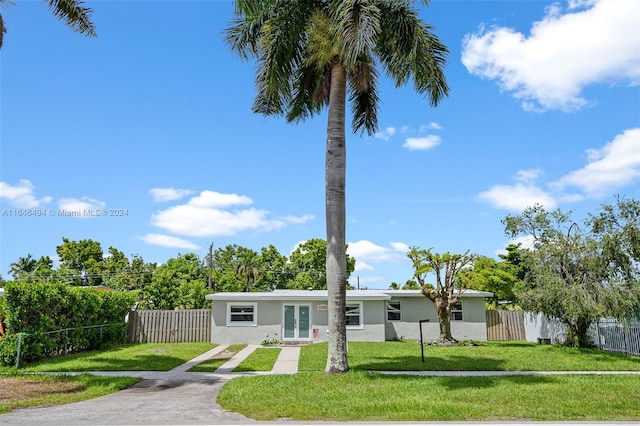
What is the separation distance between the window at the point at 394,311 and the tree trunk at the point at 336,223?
13.2 meters

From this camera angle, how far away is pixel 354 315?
23.2m

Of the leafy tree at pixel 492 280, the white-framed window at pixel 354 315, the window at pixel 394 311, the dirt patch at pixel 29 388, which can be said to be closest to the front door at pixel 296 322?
the white-framed window at pixel 354 315

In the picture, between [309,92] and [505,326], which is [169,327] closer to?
[309,92]

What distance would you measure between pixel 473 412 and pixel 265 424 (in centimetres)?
339

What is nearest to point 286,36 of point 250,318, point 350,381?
point 350,381

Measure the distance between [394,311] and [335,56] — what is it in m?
15.6

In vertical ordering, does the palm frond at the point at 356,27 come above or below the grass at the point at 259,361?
above

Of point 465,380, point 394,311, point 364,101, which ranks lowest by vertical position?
point 465,380

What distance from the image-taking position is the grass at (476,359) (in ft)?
44.2

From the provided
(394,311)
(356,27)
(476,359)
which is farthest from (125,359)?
(394,311)

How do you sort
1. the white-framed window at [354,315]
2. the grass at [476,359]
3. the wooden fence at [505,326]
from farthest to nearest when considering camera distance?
the wooden fence at [505,326], the white-framed window at [354,315], the grass at [476,359]

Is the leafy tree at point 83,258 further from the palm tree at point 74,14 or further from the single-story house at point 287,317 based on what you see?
the palm tree at point 74,14

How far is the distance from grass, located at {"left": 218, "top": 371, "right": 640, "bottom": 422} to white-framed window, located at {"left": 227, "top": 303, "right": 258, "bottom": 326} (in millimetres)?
11424

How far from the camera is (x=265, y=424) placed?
7109mm
